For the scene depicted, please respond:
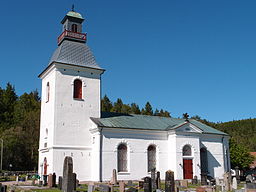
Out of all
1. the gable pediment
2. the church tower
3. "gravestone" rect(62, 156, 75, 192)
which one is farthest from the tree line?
"gravestone" rect(62, 156, 75, 192)

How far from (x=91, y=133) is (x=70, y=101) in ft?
11.9

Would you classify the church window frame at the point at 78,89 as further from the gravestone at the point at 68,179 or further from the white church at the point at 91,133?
the gravestone at the point at 68,179

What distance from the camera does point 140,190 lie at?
2059 cm

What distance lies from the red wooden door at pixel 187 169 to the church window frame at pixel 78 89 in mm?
12180

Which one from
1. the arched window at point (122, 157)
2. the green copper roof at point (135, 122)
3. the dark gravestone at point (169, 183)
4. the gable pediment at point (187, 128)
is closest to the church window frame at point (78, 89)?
the green copper roof at point (135, 122)

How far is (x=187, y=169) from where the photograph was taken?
1188 inches

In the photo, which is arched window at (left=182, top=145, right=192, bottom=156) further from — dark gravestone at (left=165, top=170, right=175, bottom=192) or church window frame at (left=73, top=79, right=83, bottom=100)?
dark gravestone at (left=165, top=170, right=175, bottom=192)

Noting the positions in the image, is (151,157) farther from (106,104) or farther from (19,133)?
(106,104)

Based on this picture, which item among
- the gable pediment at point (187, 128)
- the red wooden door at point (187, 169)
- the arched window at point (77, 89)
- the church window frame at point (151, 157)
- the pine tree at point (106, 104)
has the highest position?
the pine tree at point (106, 104)

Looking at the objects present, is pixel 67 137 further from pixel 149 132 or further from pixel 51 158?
pixel 149 132

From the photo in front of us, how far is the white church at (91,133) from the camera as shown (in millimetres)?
27672

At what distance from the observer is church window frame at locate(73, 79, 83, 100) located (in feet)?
97.3

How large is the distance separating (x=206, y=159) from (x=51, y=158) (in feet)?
53.8

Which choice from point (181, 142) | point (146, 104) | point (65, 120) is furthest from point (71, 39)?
point (146, 104)
